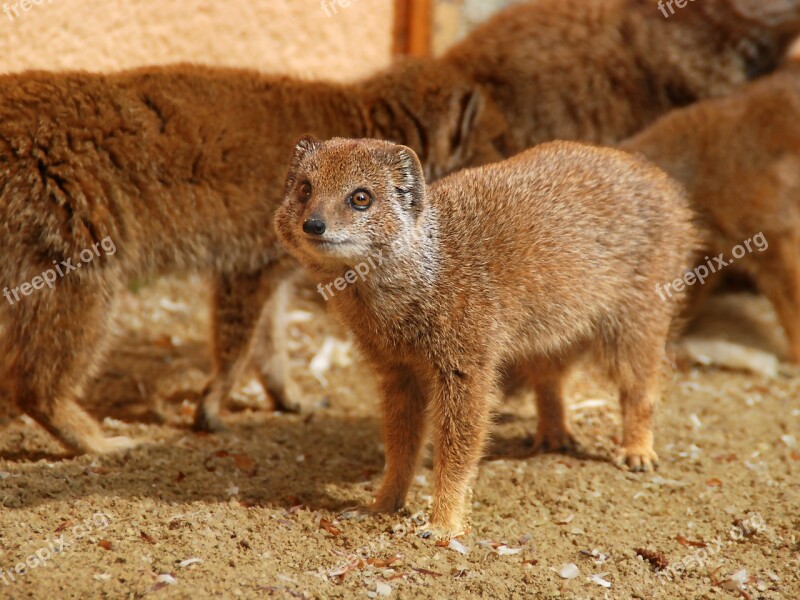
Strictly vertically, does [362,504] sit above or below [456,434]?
below

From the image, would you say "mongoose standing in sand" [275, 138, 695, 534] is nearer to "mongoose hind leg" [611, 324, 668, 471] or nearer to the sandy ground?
"mongoose hind leg" [611, 324, 668, 471]

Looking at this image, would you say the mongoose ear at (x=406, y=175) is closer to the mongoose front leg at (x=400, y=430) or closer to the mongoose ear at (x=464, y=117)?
the mongoose front leg at (x=400, y=430)

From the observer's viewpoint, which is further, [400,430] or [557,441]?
[557,441]

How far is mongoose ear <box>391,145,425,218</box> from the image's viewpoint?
9.78ft

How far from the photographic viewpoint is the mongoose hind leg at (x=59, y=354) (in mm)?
3707

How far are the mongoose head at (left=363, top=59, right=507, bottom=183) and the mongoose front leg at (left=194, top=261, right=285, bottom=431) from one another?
87 centimetres

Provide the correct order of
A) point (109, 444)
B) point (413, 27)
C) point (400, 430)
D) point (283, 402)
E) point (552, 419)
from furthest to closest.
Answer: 1. point (413, 27)
2. point (283, 402)
3. point (552, 419)
4. point (109, 444)
5. point (400, 430)

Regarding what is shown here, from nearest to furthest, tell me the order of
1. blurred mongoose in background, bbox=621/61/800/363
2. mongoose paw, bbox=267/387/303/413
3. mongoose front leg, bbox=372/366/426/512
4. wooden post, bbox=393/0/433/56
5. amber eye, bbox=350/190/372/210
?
1. amber eye, bbox=350/190/372/210
2. mongoose front leg, bbox=372/366/426/512
3. mongoose paw, bbox=267/387/303/413
4. blurred mongoose in background, bbox=621/61/800/363
5. wooden post, bbox=393/0/433/56

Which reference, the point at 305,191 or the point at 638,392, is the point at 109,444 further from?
the point at 638,392

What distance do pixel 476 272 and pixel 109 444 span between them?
5.72 feet

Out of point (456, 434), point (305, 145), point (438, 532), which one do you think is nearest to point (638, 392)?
point (456, 434)

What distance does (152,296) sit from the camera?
585 cm

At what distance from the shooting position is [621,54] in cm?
570

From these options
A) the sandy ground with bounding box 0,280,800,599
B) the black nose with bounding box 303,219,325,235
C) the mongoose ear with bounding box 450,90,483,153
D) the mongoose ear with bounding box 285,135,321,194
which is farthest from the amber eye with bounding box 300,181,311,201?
the mongoose ear with bounding box 450,90,483,153
